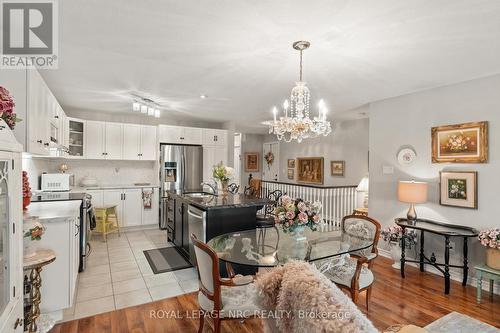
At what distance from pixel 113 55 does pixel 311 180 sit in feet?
19.3

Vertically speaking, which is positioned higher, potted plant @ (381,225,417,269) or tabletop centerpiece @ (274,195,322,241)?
tabletop centerpiece @ (274,195,322,241)

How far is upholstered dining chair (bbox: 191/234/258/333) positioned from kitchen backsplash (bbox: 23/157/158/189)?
14.0ft

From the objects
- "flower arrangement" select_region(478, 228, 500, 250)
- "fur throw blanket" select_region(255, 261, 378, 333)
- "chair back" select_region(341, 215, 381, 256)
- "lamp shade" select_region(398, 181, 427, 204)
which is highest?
"lamp shade" select_region(398, 181, 427, 204)

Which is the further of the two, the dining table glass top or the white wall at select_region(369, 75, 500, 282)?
the white wall at select_region(369, 75, 500, 282)

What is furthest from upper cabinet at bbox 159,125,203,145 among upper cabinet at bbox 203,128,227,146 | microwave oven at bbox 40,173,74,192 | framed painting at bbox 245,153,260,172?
framed painting at bbox 245,153,260,172

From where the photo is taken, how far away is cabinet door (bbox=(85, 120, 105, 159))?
518cm

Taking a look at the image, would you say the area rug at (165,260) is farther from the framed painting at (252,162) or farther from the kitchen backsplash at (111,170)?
the framed painting at (252,162)

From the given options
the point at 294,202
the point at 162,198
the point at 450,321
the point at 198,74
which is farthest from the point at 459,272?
the point at 162,198

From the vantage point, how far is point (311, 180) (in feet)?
24.2

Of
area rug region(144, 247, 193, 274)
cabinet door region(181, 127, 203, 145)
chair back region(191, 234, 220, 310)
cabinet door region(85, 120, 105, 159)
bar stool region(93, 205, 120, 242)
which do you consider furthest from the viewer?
cabinet door region(181, 127, 203, 145)

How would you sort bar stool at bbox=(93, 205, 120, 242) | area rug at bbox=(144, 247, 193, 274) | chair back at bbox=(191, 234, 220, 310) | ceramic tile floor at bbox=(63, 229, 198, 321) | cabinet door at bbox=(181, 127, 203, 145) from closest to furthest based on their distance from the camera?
1. chair back at bbox=(191, 234, 220, 310)
2. ceramic tile floor at bbox=(63, 229, 198, 321)
3. area rug at bbox=(144, 247, 193, 274)
4. bar stool at bbox=(93, 205, 120, 242)
5. cabinet door at bbox=(181, 127, 203, 145)

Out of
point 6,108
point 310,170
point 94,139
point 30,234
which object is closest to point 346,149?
point 310,170

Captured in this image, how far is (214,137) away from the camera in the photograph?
6.30 metres

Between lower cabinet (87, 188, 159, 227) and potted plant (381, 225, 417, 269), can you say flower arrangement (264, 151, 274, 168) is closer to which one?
lower cabinet (87, 188, 159, 227)
